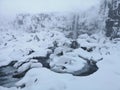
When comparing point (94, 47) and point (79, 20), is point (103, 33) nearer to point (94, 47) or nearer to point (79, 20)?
point (94, 47)

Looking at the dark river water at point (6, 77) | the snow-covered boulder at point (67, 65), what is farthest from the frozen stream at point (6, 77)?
the snow-covered boulder at point (67, 65)

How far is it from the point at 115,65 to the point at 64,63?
736cm

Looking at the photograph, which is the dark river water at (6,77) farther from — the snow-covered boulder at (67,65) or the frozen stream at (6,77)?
the snow-covered boulder at (67,65)

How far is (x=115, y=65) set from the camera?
72.3 feet

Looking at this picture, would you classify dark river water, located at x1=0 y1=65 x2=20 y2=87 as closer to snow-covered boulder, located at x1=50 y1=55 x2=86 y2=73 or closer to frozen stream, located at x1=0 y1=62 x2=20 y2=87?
frozen stream, located at x1=0 y1=62 x2=20 y2=87

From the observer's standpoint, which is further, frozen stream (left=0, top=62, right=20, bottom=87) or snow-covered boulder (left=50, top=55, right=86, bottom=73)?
snow-covered boulder (left=50, top=55, right=86, bottom=73)

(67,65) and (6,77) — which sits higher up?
(67,65)

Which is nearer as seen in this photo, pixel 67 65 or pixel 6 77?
pixel 6 77

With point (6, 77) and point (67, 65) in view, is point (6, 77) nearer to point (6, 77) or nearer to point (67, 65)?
point (6, 77)

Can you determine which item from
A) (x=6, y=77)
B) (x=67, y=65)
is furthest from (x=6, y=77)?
(x=67, y=65)

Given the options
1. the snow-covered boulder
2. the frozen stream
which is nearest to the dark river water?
the frozen stream

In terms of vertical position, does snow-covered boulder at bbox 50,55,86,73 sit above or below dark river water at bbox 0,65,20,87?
above

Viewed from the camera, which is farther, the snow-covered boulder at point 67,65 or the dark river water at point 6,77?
the snow-covered boulder at point 67,65

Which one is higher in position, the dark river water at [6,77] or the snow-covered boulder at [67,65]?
the snow-covered boulder at [67,65]
